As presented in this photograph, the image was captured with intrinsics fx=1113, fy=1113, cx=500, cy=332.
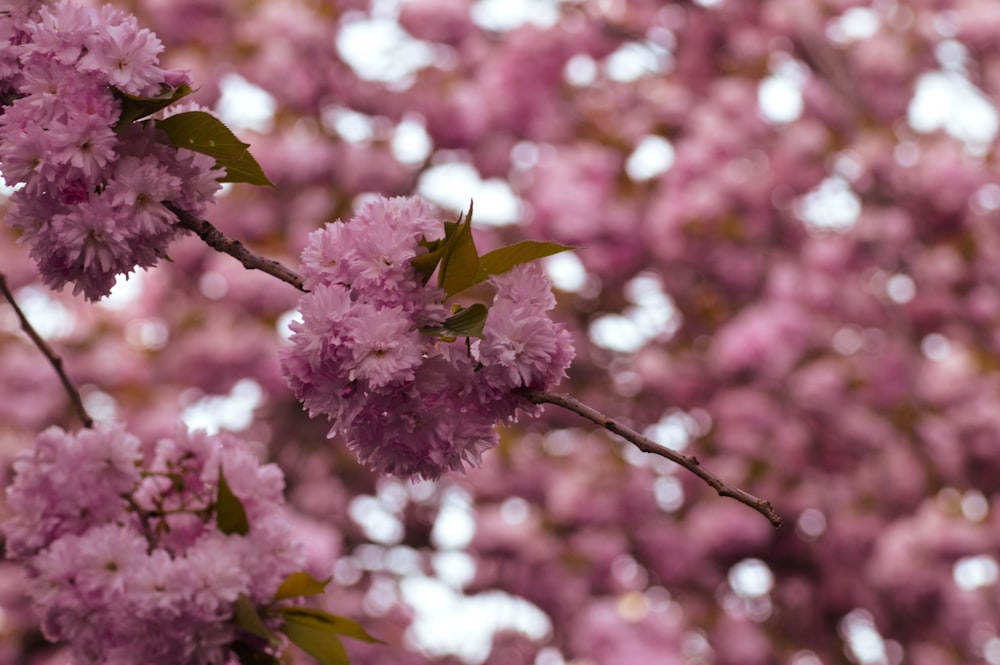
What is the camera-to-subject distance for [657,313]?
526 centimetres

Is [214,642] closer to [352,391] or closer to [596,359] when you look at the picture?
[352,391]

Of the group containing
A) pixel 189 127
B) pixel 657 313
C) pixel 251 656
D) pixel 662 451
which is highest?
pixel 189 127

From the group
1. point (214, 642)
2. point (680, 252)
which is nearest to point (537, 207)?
point (680, 252)

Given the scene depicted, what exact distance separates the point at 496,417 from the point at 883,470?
149 inches

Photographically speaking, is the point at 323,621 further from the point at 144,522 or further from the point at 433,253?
the point at 433,253

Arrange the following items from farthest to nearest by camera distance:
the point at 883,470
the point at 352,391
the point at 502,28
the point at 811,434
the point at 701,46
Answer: the point at 502,28, the point at 701,46, the point at 811,434, the point at 883,470, the point at 352,391

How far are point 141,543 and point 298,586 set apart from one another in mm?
191

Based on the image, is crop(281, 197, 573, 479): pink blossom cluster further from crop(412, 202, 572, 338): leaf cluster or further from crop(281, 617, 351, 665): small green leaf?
crop(281, 617, 351, 665): small green leaf

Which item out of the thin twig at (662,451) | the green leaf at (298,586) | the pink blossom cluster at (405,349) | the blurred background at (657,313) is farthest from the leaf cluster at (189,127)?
the blurred background at (657,313)

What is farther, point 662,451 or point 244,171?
A: point 244,171

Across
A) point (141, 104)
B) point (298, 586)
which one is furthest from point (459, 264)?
point (298, 586)

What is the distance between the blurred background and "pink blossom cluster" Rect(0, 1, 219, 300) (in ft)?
11.4

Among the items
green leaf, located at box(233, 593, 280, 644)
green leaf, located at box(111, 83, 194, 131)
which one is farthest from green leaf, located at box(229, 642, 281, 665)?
green leaf, located at box(111, 83, 194, 131)

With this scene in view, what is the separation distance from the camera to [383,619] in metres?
5.67
